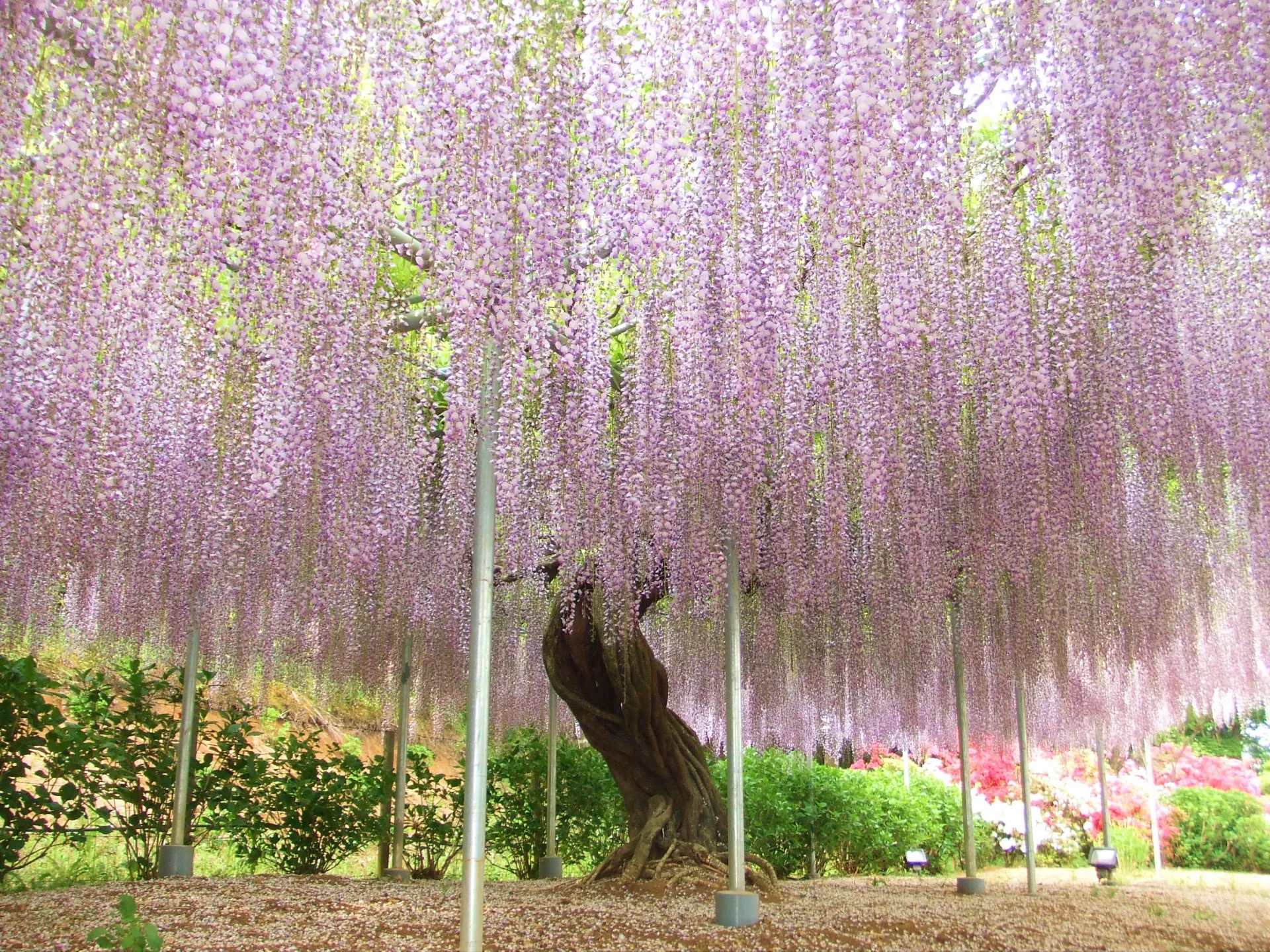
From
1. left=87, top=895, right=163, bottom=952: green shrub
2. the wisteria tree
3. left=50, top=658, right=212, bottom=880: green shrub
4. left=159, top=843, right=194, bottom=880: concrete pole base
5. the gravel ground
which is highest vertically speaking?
the wisteria tree

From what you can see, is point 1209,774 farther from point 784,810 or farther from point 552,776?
point 552,776

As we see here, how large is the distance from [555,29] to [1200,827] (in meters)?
11.7

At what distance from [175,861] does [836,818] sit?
18.4 feet

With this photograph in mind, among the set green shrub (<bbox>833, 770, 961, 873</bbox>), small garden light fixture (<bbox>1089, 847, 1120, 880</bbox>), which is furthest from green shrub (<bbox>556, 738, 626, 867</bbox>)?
small garden light fixture (<bbox>1089, 847, 1120, 880</bbox>)

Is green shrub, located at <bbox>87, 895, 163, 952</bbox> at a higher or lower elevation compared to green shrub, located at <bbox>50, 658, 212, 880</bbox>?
lower

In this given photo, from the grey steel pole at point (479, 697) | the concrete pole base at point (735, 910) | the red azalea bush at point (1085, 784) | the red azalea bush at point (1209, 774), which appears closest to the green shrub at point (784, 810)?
the red azalea bush at point (1085, 784)

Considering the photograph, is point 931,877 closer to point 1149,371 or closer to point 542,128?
point 1149,371

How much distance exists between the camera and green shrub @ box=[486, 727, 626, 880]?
24.9 ft

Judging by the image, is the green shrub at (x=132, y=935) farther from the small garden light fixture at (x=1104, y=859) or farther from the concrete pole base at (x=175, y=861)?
the small garden light fixture at (x=1104, y=859)

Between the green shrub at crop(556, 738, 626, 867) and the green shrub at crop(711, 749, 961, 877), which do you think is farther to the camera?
the green shrub at crop(711, 749, 961, 877)

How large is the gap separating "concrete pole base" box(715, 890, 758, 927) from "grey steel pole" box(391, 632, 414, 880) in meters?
2.88

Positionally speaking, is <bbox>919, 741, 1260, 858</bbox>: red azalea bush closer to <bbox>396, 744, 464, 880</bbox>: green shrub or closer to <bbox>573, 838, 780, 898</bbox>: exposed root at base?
<bbox>573, 838, 780, 898</bbox>: exposed root at base

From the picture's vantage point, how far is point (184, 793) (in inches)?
219

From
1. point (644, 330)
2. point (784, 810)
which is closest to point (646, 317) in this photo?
point (644, 330)
